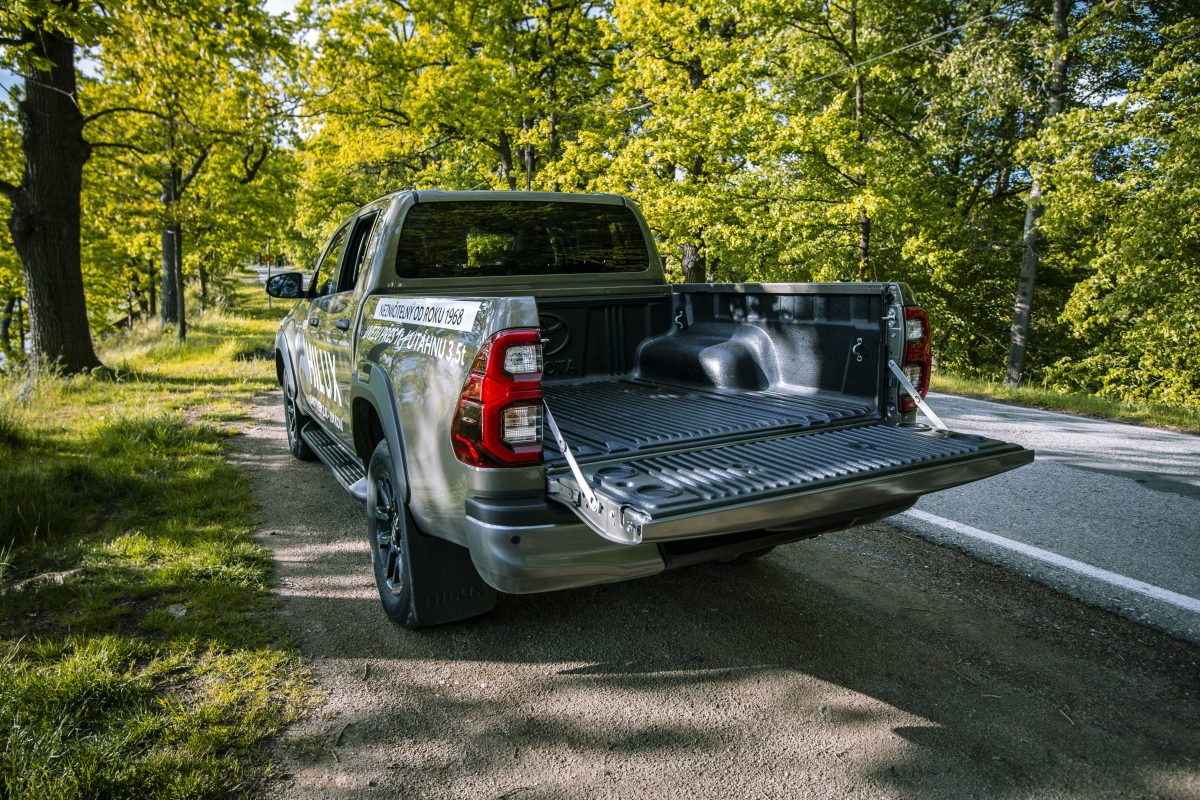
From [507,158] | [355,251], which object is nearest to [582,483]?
[355,251]

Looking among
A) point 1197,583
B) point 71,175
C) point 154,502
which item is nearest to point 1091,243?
point 1197,583

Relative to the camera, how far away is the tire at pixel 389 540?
10.5ft

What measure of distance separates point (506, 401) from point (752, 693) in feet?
5.02

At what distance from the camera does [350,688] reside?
2.89 m

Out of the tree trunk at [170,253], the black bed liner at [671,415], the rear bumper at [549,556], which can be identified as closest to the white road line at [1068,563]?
the black bed liner at [671,415]

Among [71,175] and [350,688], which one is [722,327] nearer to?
[350,688]

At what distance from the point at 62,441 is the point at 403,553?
578 cm

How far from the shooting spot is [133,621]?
3.45 meters

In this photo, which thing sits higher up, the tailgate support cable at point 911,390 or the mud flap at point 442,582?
the tailgate support cable at point 911,390

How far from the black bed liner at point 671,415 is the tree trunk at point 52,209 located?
9831mm

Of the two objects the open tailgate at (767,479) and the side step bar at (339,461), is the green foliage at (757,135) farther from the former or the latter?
the open tailgate at (767,479)

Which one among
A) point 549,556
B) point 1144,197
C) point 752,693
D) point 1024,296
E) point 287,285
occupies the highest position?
point 1144,197

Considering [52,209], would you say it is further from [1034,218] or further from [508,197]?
[1034,218]

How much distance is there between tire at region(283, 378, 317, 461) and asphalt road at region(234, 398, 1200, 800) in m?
2.72
